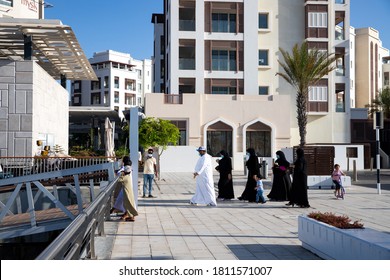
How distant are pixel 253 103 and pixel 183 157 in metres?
7.42

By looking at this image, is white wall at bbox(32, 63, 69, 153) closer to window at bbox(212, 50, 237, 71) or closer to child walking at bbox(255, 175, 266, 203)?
child walking at bbox(255, 175, 266, 203)

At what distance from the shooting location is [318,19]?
42.6m

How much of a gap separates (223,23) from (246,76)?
449 centimetres

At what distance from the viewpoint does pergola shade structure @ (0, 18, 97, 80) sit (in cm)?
2250

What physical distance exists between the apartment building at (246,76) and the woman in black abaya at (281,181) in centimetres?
2322

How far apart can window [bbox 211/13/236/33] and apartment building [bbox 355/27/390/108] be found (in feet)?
66.1

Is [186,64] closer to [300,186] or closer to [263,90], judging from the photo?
[263,90]

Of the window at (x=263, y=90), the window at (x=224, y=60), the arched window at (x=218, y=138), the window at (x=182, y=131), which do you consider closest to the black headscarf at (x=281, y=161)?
the window at (x=182, y=131)

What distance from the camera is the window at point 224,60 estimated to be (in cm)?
4100

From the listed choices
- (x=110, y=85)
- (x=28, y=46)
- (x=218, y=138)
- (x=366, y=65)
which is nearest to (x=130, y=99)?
(x=110, y=85)

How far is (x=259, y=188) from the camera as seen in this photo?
48.4 feet

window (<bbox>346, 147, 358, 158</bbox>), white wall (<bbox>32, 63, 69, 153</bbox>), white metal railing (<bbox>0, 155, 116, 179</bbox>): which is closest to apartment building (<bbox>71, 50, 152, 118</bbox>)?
window (<bbox>346, 147, 358, 158</bbox>)
